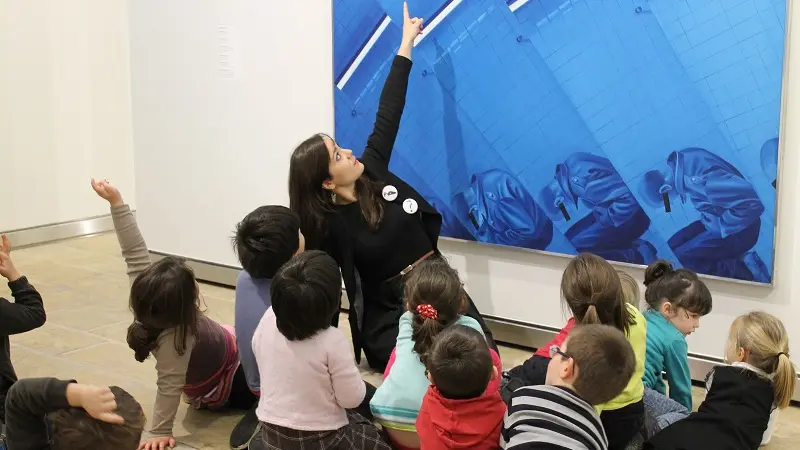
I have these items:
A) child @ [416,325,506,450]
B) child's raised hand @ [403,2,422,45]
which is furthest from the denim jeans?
child's raised hand @ [403,2,422,45]

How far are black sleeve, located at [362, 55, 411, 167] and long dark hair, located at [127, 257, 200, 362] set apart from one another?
3.21 feet

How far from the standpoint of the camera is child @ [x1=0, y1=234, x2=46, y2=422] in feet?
8.82

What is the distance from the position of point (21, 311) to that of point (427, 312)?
120cm

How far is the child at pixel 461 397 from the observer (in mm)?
2285

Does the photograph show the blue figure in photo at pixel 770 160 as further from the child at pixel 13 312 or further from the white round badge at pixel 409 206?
the child at pixel 13 312

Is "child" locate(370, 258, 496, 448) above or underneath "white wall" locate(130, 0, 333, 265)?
underneath

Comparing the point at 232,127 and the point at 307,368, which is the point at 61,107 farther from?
the point at 307,368

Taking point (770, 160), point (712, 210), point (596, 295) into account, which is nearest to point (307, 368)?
point (596, 295)

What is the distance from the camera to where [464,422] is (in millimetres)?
2355

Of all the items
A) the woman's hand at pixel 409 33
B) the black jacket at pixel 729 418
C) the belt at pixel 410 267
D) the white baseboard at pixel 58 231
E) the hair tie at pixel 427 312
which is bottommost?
the black jacket at pixel 729 418

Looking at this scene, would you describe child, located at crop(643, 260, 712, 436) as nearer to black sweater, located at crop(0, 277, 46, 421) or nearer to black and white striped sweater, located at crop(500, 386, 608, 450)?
black and white striped sweater, located at crop(500, 386, 608, 450)

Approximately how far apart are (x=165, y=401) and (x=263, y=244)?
59 cm

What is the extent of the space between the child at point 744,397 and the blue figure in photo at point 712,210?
1.87 feet

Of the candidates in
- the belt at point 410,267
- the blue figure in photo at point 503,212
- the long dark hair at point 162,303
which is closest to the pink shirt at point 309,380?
the long dark hair at point 162,303
